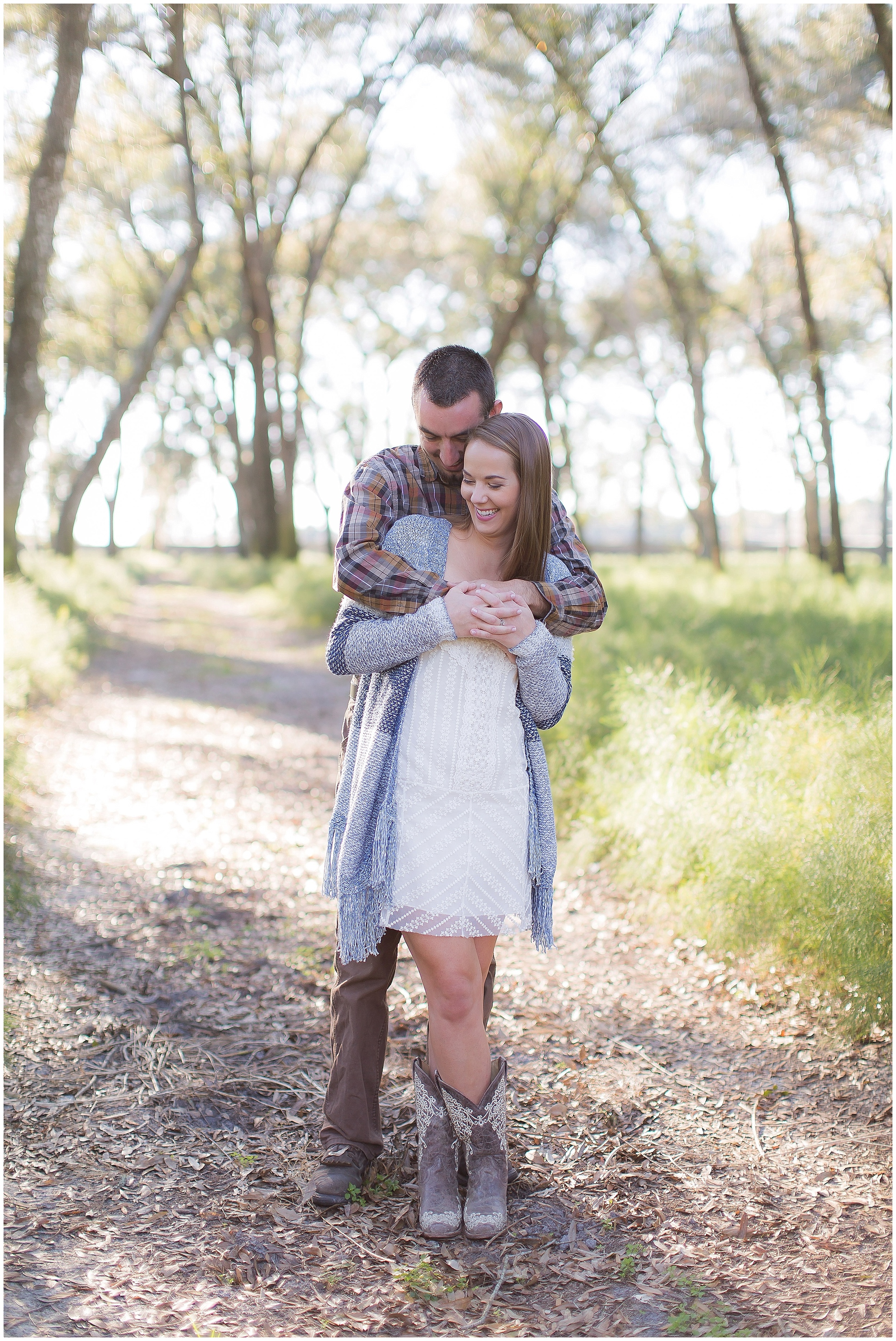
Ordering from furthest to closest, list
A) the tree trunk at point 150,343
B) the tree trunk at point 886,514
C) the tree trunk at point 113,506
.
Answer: the tree trunk at point 113,506
the tree trunk at point 886,514
the tree trunk at point 150,343

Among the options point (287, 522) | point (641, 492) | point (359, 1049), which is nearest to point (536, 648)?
point (359, 1049)

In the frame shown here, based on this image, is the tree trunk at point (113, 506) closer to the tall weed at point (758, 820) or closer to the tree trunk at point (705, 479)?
the tree trunk at point (705, 479)

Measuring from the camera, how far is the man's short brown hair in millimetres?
2521

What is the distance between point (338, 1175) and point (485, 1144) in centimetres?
42

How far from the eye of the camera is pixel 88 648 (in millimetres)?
12617

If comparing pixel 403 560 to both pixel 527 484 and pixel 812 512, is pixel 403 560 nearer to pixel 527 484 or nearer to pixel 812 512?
pixel 527 484

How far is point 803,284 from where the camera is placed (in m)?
13.5

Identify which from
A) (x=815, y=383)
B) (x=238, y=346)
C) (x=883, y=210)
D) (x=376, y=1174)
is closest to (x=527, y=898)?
(x=376, y=1174)

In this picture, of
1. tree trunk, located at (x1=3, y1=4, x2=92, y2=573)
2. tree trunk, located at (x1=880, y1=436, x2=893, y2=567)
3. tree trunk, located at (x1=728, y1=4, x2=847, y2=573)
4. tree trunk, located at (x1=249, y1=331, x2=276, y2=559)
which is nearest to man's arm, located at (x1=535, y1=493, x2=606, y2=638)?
tree trunk, located at (x1=3, y1=4, x2=92, y2=573)

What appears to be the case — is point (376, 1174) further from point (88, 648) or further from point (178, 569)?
point (178, 569)

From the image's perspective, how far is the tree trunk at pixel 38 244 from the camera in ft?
32.7

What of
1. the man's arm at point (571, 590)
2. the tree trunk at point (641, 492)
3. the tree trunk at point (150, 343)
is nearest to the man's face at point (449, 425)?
the man's arm at point (571, 590)

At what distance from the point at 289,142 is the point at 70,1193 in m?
20.8

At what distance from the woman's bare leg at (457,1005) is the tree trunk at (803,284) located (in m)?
12.3
